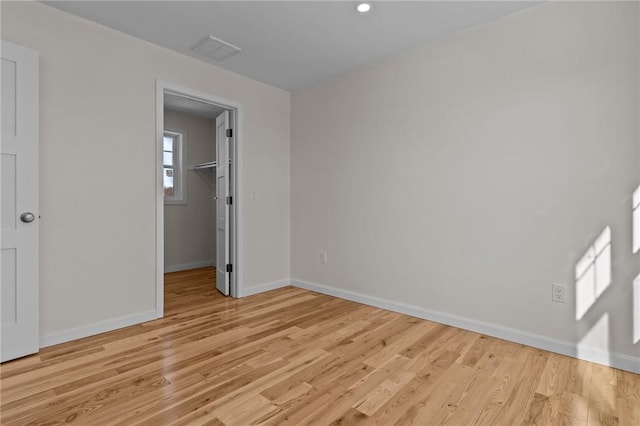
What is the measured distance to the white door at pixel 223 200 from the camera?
3799 mm

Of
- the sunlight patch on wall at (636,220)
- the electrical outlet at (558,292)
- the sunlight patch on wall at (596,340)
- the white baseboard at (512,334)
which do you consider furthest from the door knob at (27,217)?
the sunlight patch on wall at (636,220)

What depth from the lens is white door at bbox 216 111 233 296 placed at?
3799 mm

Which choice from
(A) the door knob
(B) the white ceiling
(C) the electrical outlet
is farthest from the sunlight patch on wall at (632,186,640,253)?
(A) the door knob

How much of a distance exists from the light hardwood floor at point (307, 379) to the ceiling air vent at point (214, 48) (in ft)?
7.98

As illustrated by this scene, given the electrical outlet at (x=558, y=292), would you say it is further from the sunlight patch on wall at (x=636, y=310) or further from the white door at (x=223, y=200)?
the white door at (x=223, y=200)

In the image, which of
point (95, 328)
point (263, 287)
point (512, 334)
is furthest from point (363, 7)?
point (95, 328)

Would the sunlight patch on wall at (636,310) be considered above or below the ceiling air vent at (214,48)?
below

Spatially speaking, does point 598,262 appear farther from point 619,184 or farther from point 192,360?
point 192,360

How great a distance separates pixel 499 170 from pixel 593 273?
92 centimetres

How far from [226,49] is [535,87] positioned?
2.55 meters

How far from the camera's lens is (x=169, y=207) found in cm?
517

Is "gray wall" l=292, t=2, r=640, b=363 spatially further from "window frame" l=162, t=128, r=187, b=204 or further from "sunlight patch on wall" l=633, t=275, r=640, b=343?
"window frame" l=162, t=128, r=187, b=204

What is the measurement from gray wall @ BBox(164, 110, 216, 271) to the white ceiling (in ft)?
7.58

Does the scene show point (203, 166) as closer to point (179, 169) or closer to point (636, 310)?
point (179, 169)
